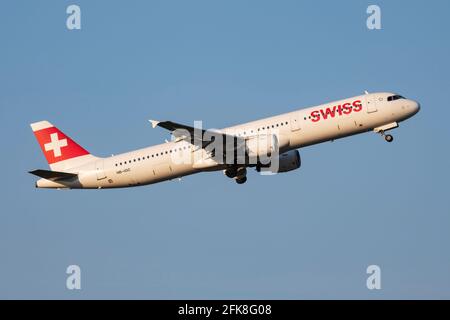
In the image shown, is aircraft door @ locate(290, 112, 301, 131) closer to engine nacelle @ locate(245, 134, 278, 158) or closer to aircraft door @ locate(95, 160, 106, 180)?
engine nacelle @ locate(245, 134, 278, 158)

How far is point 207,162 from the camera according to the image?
66.7m

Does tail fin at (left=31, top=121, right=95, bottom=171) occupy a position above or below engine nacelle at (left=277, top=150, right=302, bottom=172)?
above

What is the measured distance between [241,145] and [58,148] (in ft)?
55.9

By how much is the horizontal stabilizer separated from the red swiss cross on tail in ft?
9.37

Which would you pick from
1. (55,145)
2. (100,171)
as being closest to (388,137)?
(100,171)

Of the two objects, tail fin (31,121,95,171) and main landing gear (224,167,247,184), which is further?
tail fin (31,121,95,171)

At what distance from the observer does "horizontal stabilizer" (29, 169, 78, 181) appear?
6875 centimetres

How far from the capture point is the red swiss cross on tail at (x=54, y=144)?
73.0 m

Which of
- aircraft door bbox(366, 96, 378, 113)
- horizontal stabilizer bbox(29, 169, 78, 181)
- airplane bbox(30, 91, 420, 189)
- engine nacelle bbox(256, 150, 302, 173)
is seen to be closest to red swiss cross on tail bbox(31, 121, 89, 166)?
airplane bbox(30, 91, 420, 189)

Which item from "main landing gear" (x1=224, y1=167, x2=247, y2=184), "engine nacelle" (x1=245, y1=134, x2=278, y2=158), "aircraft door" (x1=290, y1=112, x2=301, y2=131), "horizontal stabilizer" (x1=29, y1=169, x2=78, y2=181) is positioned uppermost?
"aircraft door" (x1=290, y1=112, x2=301, y2=131)

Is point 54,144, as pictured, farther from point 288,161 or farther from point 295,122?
point 295,122

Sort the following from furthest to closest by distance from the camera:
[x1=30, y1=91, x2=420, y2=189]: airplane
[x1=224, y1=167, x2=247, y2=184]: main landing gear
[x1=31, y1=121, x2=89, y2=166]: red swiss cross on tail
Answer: [x1=31, y1=121, x2=89, y2=166]: red swiss cross on tail, [x1=224, y1=167, x2=247, y2=184]: main landing gear, [x1=30, y1=91, x2=420, y2=189]: airplane

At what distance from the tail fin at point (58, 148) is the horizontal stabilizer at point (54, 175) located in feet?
6.39

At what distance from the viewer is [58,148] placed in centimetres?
7362
